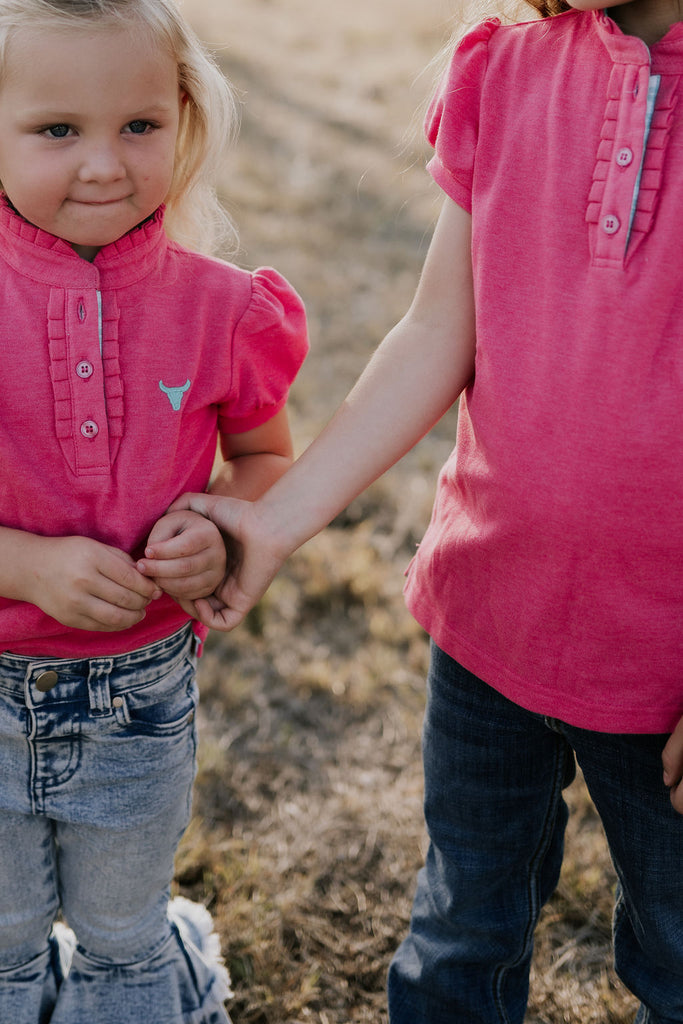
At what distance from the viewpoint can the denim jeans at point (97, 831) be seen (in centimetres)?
146

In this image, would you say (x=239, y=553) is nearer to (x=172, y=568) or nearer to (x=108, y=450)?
(x=172, y=568)

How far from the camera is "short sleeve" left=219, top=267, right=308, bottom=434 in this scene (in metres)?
1.46

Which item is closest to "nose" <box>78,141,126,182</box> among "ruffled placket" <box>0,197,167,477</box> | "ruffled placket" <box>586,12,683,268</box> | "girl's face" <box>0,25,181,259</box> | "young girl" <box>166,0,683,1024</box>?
"girl's face" <box>0,25,181,259</box>

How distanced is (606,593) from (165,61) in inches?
32.5

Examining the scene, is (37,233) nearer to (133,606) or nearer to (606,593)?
(133,606)

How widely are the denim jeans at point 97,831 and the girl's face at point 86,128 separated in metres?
0.58

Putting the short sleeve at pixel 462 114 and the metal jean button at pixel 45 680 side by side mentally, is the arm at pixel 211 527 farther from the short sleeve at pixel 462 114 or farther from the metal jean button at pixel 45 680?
the short sleeve at pixel 462 114

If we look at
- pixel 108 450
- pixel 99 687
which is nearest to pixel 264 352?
pixel 108 450

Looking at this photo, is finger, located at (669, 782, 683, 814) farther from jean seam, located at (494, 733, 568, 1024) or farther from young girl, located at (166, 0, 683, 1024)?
jean seam, located at (494, 733, 568, 1024)

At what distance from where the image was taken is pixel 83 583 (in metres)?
1.34

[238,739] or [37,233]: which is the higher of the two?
[37,233]

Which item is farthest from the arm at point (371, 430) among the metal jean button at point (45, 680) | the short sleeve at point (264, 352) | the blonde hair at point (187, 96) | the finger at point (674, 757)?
the finger at point (674, 757)

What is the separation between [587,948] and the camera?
204 centimetres

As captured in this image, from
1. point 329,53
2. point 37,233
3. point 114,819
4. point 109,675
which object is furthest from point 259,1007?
point 329,53
